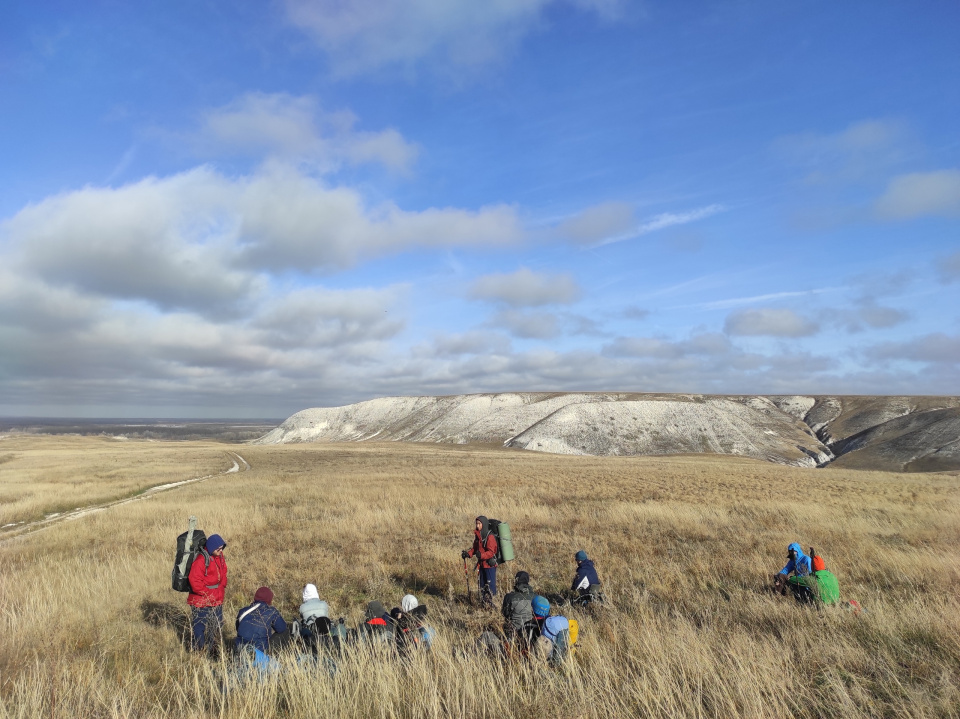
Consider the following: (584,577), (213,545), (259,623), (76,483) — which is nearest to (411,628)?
(259,623)

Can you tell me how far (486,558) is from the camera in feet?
28.1

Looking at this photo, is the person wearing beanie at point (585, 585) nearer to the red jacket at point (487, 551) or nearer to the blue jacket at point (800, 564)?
the red jacket at point (487, 551)

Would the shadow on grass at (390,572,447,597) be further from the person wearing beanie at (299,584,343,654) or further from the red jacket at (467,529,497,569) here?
the person wearing beanie at (299,584,343,654)

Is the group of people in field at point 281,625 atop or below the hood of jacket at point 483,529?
below

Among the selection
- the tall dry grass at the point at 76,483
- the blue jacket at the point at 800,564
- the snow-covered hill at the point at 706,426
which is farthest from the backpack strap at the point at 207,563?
the snow-covered hill at the point at 706,426

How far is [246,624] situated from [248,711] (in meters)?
2.10

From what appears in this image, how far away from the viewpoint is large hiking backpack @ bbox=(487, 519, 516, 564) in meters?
8.42

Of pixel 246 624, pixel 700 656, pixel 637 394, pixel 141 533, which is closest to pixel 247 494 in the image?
pixel 141 533

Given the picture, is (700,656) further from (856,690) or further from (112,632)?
(112,632)

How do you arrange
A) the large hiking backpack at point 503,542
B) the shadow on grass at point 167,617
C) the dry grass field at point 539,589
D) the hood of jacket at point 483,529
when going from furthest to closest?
the hood of jacket at point 483,529, the large hiking backpack at point 503,542, the shadow on grass at point 167,617, the dry grass field at point 539,589

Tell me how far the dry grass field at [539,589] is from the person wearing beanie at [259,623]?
476mm

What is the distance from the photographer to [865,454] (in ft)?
215

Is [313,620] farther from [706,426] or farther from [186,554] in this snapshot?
[706,426]

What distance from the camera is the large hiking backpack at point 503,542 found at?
842cm
